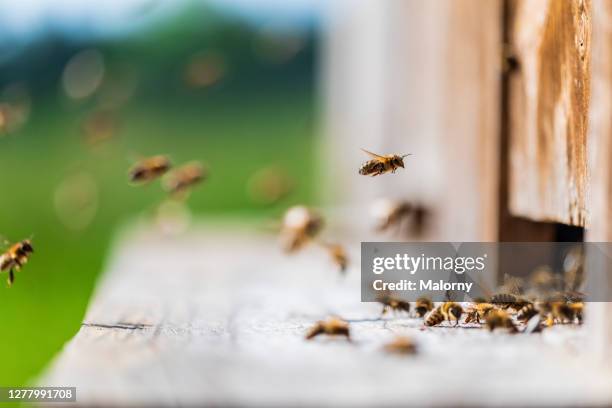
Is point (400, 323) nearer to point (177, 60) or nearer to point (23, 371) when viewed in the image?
point (23, 371)

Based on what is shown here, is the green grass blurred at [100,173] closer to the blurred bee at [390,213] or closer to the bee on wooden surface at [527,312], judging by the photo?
the blurred bee at [390,213]

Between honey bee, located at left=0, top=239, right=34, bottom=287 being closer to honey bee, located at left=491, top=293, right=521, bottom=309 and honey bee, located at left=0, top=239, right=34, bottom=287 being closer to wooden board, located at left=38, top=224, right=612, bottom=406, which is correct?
wooden board, located at left=38, top=224, right=612, bottom=406

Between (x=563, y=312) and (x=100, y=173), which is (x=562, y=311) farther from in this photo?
(x=100, y=173)

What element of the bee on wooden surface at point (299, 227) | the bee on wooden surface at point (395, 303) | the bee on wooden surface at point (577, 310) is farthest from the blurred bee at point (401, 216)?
the bee on wooden surface at point (577, 310)

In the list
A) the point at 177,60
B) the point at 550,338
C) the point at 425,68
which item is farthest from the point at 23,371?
the point at 177,60

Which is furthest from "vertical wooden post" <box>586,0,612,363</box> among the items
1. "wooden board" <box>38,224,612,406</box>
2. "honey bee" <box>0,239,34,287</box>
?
"honey bee" <box>0,239,34,287</box>

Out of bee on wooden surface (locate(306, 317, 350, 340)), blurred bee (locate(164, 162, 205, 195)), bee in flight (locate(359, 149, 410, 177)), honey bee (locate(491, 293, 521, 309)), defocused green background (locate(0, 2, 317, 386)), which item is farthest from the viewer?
defocused green background (locate(0, 2, 317, 386))

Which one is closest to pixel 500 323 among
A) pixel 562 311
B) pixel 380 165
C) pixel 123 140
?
pixel 562 311
